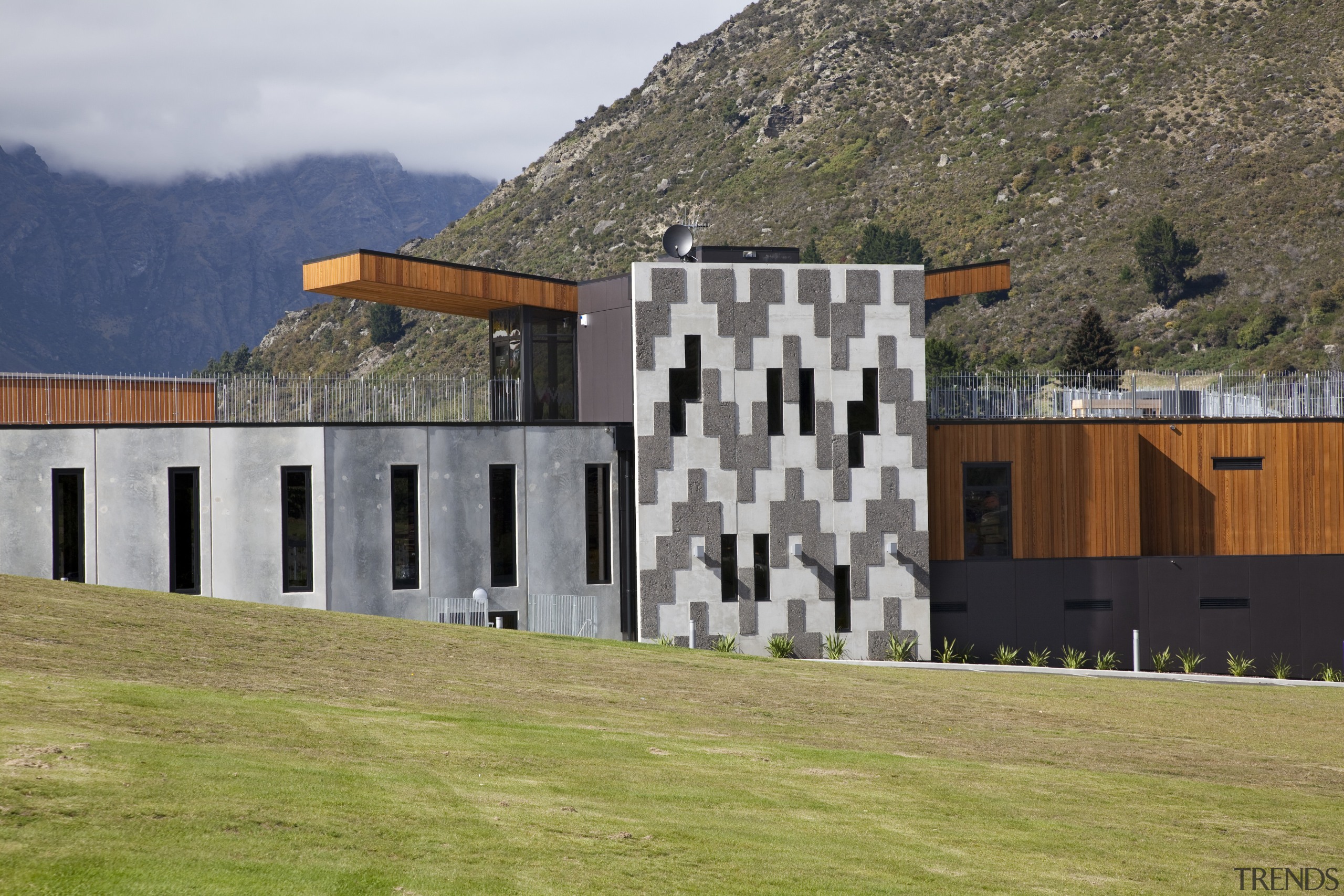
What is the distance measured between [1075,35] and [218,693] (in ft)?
369

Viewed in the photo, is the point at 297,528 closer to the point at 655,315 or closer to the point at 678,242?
the point at 655,315

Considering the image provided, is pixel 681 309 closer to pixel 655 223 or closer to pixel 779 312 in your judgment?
pixel 779 312

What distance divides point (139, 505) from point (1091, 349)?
200 ft

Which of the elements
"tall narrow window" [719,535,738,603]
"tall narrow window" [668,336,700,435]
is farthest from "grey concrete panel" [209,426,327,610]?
"tall narrow window" [719,535,738,603]

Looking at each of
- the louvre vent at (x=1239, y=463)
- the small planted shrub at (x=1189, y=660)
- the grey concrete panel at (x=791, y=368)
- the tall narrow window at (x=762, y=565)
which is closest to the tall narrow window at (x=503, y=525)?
the tall narrow window at (x=762, y=565)

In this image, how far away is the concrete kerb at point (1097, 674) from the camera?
2855 centimetres

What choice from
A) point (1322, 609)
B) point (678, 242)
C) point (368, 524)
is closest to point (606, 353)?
point (678, 242)

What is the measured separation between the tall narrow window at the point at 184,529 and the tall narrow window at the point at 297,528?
6.23ft

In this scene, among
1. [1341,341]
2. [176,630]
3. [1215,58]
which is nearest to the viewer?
[176,630]

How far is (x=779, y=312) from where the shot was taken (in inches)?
1230

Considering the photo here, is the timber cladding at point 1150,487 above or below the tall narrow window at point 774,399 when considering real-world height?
below

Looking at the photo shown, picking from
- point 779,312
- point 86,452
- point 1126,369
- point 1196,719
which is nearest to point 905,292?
point 779,312

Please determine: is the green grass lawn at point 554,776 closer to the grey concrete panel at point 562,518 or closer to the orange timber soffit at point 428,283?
the grey concrete panel at point 562,518

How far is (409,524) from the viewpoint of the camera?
29.5 m
